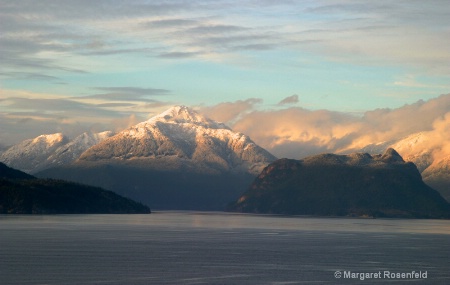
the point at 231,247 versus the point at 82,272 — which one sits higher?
the point at 82,272

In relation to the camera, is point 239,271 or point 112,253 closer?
point 239,271

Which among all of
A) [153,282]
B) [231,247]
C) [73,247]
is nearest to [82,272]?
[153,282]

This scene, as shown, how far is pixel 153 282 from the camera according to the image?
126m

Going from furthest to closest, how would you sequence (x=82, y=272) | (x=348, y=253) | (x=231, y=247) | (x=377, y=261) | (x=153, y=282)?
(x=231, y=247)
(x=348, y=253)
(x=377, y=261)
(x=82, y=272)
(x=153, y=282)

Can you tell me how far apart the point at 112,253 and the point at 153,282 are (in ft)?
160

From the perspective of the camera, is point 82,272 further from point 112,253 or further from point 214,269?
point 112,253

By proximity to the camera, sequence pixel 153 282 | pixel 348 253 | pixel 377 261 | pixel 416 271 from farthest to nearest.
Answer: pixel 348 253 < pixel 377 261 < pixel 416 271 < pixel 153 282

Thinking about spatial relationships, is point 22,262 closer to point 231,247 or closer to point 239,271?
point 239,271

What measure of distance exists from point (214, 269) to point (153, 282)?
20965mm

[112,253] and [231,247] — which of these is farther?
[231,247]

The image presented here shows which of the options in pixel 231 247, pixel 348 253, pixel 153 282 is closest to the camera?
pixel 153 282

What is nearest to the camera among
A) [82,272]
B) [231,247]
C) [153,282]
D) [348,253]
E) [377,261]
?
[153,282]

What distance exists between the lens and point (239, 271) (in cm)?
14325

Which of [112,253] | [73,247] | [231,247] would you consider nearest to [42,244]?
[73,247]
